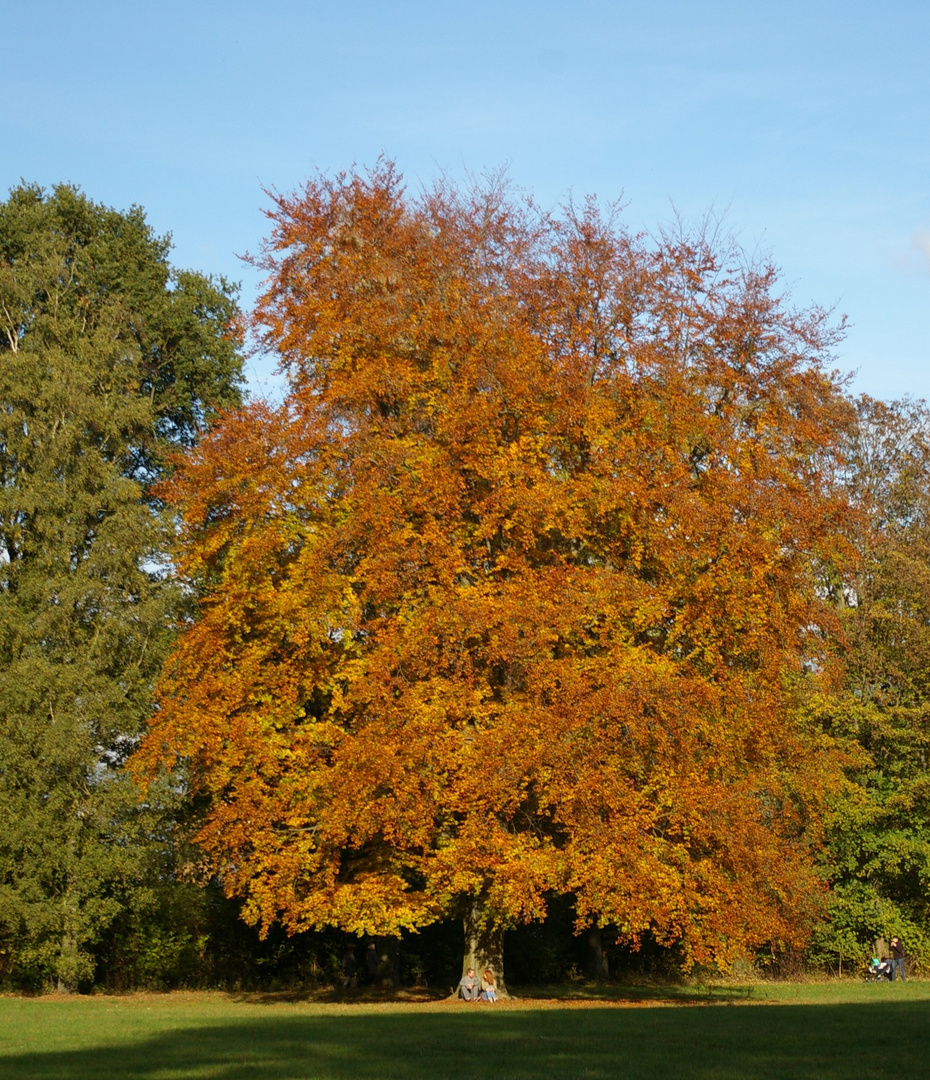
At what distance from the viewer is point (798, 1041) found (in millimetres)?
14852

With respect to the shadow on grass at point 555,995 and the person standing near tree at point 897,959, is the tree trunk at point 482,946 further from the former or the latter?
the person standing near tree at point 897,959

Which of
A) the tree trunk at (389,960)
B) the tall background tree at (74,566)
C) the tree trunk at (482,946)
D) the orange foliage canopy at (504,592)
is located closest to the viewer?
the orange foliage canopy at (504,592)

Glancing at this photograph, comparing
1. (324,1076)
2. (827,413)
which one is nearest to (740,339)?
(827,413)

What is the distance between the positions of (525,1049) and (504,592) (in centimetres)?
1049

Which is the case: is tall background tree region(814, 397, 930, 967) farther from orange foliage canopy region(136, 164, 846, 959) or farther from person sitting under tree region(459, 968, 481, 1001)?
person sitting under tree region(459, 968, 481, 1001)

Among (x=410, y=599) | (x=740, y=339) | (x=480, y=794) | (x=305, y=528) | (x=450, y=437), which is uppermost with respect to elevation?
(x=740, y=339)

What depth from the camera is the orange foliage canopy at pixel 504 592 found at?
2247cm

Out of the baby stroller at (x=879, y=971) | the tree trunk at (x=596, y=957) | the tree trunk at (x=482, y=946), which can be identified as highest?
the tree trunk at (x=482, y=946)

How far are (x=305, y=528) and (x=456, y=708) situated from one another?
5.07 metres

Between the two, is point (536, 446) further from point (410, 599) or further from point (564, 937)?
point (564, 937)

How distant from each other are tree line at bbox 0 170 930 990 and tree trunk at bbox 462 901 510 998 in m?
0.08

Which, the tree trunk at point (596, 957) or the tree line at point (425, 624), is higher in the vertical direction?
the tree line at point (425, 624)

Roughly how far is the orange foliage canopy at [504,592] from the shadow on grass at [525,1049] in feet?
12.6

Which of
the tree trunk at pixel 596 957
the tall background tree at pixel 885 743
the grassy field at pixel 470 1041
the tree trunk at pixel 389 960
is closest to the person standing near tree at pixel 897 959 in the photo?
the tall background tree at pixel 885 743
